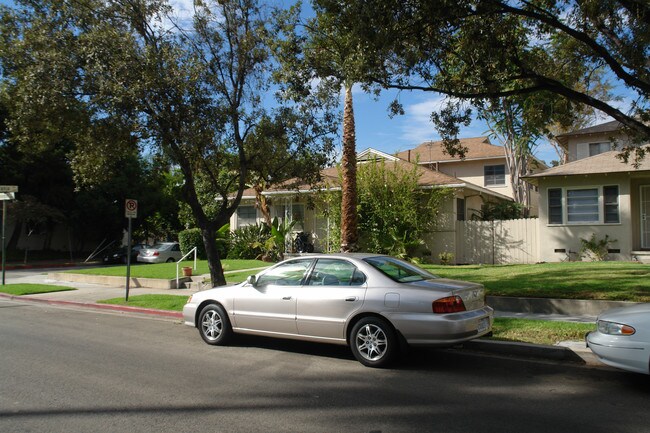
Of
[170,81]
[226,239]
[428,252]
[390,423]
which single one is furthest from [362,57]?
[226,239]

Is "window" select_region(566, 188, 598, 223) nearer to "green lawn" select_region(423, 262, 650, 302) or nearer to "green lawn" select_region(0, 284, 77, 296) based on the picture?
"green lawn" select_region(423, 262, 650, 302)

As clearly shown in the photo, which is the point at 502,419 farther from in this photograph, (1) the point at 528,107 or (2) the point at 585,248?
(2) the point at 585,248

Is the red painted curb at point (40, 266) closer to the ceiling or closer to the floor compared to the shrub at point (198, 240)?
closer to the floor

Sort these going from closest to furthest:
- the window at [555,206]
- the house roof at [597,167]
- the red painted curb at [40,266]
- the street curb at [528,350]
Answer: the street curb at [528,350] < the house roof at [597,167] < the window at [555,206] < the red painted curb at [40,266]

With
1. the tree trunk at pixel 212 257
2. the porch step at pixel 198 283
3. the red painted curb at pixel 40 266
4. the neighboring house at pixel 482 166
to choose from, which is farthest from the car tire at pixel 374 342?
the red painted curb at pixel 40 266

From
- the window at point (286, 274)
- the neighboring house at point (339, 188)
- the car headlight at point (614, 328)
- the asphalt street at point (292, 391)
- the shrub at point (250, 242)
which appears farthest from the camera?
the shrub at point (250, 242)

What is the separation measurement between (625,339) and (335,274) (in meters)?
3.67

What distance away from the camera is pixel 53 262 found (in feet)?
99.7

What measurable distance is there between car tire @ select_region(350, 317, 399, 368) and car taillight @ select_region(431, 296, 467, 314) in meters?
0.66

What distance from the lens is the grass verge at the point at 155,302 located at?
12.2 m

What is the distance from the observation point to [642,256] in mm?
16891

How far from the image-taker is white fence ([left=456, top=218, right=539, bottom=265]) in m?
Result: 18.9

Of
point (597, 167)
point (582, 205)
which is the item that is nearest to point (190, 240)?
point (582, 205)

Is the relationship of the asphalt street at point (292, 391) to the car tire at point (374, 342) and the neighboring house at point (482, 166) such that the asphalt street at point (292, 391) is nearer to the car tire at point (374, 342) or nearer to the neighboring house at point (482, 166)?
the car tire at point (374, 342)
